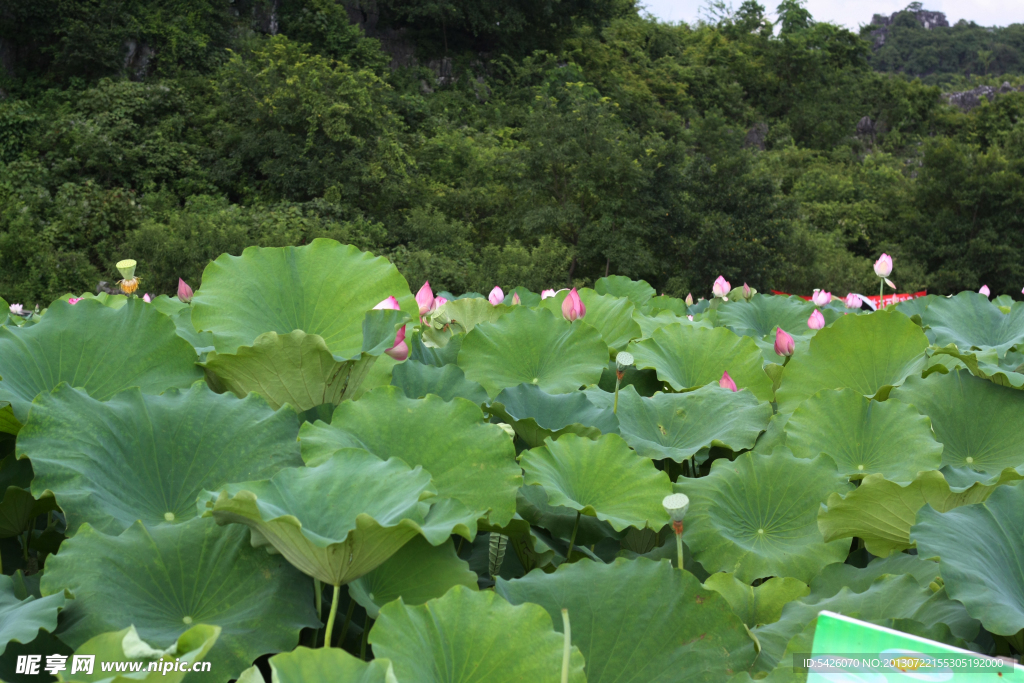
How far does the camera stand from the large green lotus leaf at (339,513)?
18.4 inches

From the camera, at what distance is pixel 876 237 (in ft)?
47.2

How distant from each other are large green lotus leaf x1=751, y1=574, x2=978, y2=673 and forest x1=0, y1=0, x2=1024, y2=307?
7894mm

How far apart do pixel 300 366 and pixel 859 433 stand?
0.65 meters

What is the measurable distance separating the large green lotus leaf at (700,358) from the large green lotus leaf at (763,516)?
305mm

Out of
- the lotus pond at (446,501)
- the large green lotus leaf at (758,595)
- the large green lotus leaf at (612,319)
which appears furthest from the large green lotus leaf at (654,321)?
the large green lotus leaf at (758,595)

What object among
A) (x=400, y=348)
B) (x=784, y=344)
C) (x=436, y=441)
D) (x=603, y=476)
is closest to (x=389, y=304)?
(x=400, y=348)

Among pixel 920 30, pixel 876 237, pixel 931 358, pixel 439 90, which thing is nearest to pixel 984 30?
pixel 920 30

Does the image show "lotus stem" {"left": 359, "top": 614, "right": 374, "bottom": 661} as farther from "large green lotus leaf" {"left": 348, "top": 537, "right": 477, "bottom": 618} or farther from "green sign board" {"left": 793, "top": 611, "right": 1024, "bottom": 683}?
"green sign board" {"left": 793, "top": 611, "right": 1024, "bottom": 683}

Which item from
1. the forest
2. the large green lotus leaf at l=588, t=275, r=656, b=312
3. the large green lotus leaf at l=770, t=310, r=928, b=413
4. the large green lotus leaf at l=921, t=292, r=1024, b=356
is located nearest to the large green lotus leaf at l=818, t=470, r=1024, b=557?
the large green lotus leaf at l=770, t=310, r=928, b=413

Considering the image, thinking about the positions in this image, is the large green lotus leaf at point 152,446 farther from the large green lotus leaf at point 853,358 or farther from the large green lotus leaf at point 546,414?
the large green lotus leaf at point 853,358

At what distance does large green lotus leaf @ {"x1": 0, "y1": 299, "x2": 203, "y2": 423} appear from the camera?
0.76 m

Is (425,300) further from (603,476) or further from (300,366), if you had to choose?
(603,476)

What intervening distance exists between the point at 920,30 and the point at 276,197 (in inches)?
1767

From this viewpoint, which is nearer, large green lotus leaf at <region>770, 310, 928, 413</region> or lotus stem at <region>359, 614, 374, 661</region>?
lotus stem at <region>359, 614, 374, 661</region>
